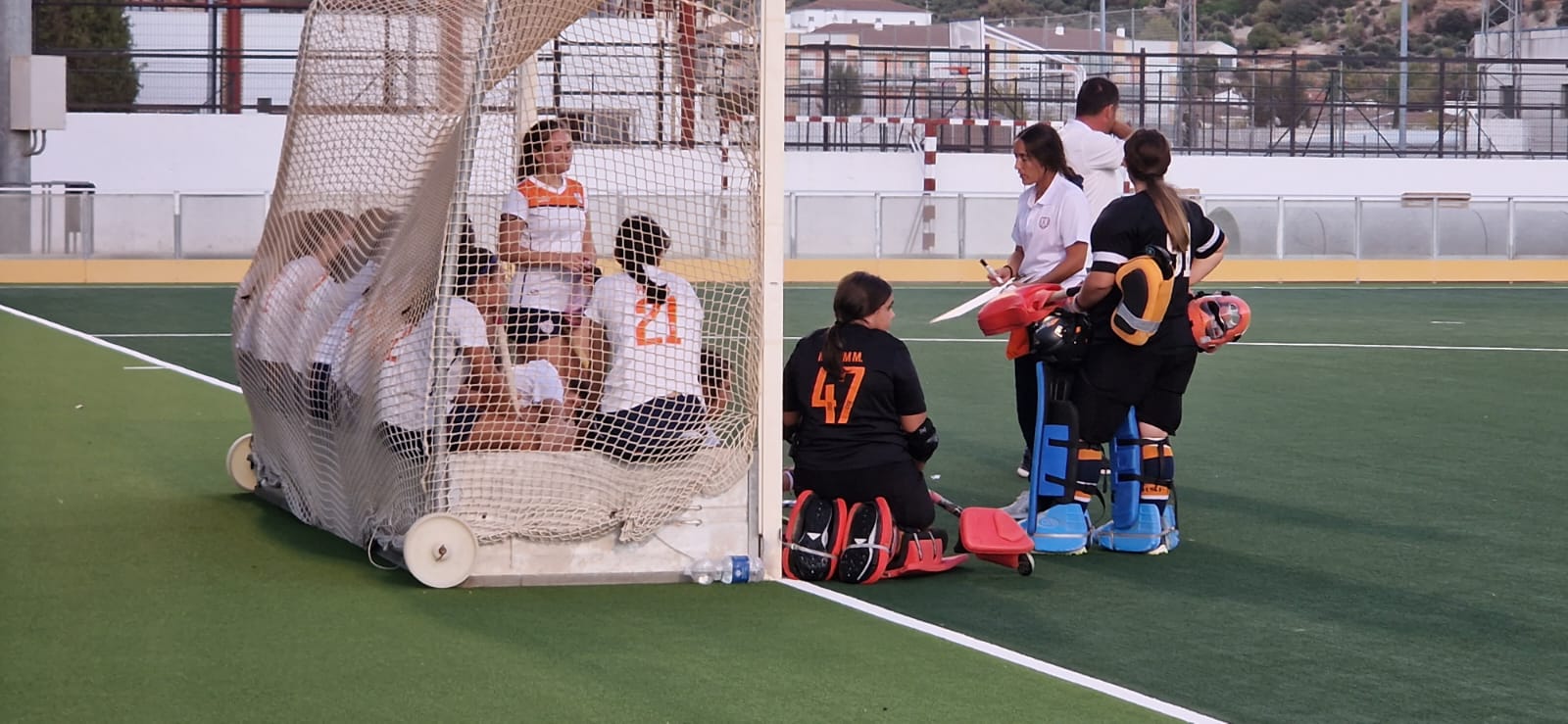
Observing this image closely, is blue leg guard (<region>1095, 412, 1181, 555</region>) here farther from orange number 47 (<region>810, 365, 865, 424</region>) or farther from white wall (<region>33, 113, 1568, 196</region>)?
white wall (<region>33, 113, 1568, 196</region>)

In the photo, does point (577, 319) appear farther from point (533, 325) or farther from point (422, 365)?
point (422, 365)

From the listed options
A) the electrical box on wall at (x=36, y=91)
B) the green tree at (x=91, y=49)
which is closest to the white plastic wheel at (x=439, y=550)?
the electrical box on wall at (x=36, y=91)

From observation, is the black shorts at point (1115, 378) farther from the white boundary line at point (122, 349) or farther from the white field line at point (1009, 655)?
the white boundary line at point (122, 349)

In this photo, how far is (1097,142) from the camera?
8.97m

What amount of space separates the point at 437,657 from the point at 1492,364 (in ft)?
40.3

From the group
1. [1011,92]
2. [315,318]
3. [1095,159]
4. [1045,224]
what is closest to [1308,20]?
[1011,92]

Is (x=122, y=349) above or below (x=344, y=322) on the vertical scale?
below

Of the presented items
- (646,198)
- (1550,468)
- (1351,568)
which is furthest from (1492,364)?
(646,198)

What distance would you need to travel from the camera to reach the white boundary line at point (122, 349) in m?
14.0

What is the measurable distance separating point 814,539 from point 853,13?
88583mm

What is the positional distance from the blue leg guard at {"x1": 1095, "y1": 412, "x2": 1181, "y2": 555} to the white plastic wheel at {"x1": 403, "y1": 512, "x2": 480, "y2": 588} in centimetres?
267

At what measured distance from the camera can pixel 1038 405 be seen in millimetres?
8016

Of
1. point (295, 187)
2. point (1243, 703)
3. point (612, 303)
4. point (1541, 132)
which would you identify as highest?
point (1541, 132)

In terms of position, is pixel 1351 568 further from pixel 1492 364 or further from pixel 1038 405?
pixel 1492 364
